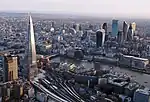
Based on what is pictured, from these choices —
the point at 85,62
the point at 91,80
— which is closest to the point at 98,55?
the point at 85,62

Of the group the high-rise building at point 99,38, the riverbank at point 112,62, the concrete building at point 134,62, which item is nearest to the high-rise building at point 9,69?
the riverbank at point 112,62

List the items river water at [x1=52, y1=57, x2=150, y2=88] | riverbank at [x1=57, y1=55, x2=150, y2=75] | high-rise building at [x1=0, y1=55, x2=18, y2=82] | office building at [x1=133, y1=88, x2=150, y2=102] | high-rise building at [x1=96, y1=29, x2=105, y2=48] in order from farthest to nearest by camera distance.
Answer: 1. high-rise building at [x1=96, y1=29, x2=105, y2=48]
2. riverbank at [x1=57, y1=55, x2=150, y2=75]
3. river water at [x1=52, y1=57, x2=150, y2=88]
4. high-rise building at [x1=0, y1=55, x2=18, y2=82]
5. office building at [x1=133, y1=88, x2=150, y2=102]

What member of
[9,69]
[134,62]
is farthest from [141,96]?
[134,62]

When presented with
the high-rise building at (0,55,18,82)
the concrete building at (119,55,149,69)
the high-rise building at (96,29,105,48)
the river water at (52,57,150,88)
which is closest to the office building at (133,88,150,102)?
the river water at (52,57,150,88)

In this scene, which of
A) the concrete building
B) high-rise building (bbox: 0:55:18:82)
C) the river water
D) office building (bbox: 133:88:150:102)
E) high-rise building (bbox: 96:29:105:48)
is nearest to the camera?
office building (bbox: 133:88:150:102)

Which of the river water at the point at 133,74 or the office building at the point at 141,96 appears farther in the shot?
the river water at the point at 133,74

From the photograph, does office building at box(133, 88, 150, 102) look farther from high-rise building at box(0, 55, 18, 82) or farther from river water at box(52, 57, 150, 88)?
high-rise building at box(0, 55, 18, 82)

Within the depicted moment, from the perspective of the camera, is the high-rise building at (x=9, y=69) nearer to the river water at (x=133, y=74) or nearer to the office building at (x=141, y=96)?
the office building at (x=141, y=96)

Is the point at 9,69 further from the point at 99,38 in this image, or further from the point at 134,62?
the point at 99,38

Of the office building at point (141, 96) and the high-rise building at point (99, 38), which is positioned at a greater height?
the high-rise building at point (99, 38)

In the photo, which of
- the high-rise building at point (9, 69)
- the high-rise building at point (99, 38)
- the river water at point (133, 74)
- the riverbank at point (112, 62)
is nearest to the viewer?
the high-rise building at point (9, 69)

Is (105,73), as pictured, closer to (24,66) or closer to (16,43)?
(24,66)
